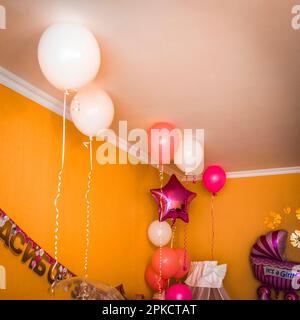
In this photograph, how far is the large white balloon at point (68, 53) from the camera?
1604 mm

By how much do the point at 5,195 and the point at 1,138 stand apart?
12.8 inches

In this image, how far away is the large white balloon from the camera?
1.60 metres

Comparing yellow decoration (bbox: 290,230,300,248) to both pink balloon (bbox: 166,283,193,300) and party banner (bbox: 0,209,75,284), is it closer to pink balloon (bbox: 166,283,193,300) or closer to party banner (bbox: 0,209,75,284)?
pink balloon (bbox: 166,283,193,300)

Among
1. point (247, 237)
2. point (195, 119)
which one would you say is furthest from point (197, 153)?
point (247, 237)

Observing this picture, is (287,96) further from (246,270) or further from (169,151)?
(246,270)

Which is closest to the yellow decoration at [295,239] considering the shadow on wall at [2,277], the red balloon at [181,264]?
the red balloon at [181,264]

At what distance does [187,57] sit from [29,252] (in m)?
1.44

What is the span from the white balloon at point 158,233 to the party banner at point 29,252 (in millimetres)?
1231

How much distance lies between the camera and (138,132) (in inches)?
124

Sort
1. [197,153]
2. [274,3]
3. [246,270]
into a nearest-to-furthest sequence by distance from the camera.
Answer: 1. [274,3]
2. [197,153]
3. [246,270]

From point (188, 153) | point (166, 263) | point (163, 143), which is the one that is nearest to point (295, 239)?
point (166, 263)

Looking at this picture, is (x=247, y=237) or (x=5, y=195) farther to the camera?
(x=247, y=237)

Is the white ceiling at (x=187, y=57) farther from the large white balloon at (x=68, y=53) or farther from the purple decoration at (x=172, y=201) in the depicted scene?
the purple decoration at (x=172, y=201)

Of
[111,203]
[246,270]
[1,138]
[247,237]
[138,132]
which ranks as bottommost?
[246,270]
